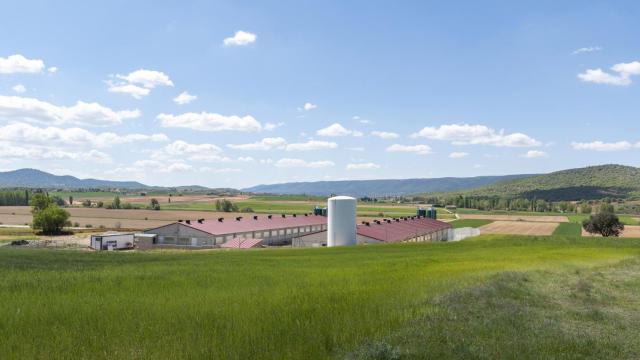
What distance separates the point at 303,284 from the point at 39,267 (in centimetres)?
1817

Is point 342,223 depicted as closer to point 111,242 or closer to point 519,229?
point 111,242

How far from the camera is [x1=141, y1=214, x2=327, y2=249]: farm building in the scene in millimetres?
77125

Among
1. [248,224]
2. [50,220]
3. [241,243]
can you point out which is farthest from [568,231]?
[50,220]

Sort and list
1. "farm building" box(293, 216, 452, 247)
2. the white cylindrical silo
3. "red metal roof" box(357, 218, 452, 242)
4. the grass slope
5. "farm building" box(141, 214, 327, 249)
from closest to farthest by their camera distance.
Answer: the grass slope → the white cylindrical silo → "farm building" box(141, 214, 327, 249) → "farm building" box(293, 216, 452, 247) → "red metal roof" box(357, 218, 452, 242)

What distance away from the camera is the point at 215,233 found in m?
76.4

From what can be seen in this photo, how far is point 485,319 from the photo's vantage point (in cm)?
1565

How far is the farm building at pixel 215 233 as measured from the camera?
77.1m

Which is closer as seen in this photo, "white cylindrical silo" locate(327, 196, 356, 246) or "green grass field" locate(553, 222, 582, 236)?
"white cylindrical silo" locate(327, 196, 356, 246)

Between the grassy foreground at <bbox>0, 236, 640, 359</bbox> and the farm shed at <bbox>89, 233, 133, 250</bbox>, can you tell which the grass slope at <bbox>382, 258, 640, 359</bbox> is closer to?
the grassy foreground at <bbox>0, 236, 640, 359</bbox>

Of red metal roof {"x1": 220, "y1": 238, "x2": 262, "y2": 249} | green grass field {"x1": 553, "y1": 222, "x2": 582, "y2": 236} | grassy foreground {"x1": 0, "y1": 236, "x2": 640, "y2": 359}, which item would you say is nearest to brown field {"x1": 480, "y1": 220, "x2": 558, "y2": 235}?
green grass field {"x1": 553, "y1": 222, "x2": 582, "y2": 236}

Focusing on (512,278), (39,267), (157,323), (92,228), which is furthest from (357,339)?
(92,228)

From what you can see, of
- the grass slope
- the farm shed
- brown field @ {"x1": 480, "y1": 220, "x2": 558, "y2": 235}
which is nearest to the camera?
the grass slope

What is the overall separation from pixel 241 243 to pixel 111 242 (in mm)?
21176

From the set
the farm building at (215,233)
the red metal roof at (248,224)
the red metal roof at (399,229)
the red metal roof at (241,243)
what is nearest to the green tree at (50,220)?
the farm building at (215,233)
